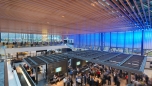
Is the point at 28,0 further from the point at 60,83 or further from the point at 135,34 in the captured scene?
the point at 135,34

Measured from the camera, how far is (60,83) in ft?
35.5

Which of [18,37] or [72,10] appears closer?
[72,10]

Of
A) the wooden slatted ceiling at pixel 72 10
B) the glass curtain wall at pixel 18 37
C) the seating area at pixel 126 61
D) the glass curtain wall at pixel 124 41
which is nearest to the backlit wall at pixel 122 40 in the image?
the glass curtain wall at pixel 124 41

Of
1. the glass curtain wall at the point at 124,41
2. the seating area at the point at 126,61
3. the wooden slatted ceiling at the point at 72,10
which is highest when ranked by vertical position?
the wooden slatted ceiling at the point at 72,10

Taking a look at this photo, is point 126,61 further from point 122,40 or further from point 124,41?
point 122,40

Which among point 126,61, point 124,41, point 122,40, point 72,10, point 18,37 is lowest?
point 126,61

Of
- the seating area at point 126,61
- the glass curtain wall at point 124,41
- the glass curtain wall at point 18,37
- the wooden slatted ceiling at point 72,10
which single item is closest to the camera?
the wooden slatted ceiling at point 72,10

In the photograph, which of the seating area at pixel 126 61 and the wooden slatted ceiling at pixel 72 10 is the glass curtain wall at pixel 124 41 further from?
the wooden slatted ceiling at pixel 72 10

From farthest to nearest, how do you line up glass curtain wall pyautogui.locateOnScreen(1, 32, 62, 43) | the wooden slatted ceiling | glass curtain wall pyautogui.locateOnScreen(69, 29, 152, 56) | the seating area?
glass curtain wall pyautogui.locateOnScreen(1, 32, 62, 43) → glass curtain wall pyautogui.locateOnScreen(69, 29, 152, 56) → the seating area → the wooden slatted ceiling

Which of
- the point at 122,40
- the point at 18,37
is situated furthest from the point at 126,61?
the point at 18,37

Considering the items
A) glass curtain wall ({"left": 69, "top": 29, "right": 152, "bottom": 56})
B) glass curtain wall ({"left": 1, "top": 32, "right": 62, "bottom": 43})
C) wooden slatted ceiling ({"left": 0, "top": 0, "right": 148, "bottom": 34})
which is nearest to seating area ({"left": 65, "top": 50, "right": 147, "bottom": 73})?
wooden slatted ceiling ({"left": 0, "top": 0, "right": 148, "bottom": 34})

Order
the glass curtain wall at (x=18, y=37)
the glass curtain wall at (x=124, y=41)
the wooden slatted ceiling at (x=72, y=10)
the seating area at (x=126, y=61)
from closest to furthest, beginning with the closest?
the wooden slatted ceiling at (x=72, y=10) → the seating area at (x=126, y=61) → the glass curtain wall at (x=124, y=41) → the glass curtain wall at (x=18, y=37)

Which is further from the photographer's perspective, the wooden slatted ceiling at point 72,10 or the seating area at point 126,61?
the seating area at point 126,61

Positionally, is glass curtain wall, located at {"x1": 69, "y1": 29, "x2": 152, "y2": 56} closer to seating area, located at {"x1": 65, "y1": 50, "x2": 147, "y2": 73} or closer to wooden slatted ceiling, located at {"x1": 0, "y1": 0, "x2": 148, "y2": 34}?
seating area, located at {"x1": 65, "y1": 50, "x2": 147, "y2": 73}
